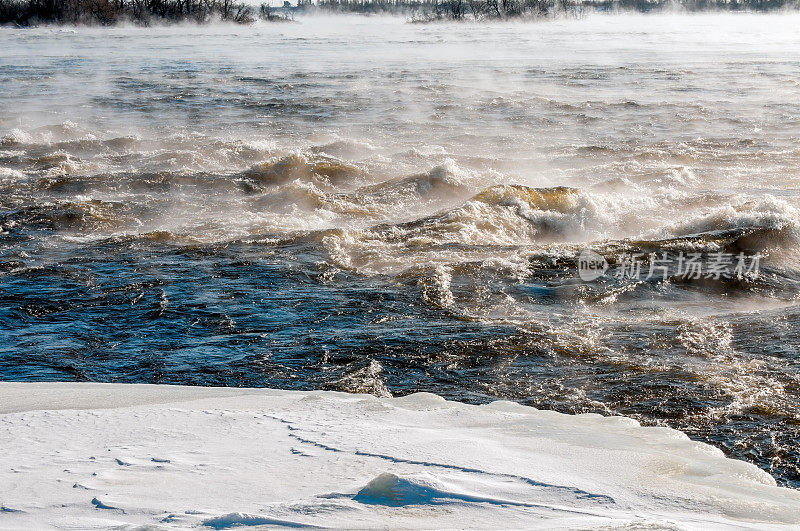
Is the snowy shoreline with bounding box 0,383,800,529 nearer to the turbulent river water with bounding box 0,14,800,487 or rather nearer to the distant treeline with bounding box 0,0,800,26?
the turbulent river water with bounding box 0,14,800,487

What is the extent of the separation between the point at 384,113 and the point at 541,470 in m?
14.7

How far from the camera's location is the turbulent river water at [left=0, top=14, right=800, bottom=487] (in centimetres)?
479

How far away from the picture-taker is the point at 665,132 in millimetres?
14438

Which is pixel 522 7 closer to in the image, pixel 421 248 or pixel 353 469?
pixel 421 248

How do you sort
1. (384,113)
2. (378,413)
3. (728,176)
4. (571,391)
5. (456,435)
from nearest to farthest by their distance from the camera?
(456,435), (378,413), (571,391), (728,176), (384,113)

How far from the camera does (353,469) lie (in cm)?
292

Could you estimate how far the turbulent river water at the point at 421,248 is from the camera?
4.79 meters

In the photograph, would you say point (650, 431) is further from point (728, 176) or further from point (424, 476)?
point (728, 176)

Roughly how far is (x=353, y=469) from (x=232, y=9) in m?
57.4

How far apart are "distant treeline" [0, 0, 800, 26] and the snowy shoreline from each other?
50.4 metres

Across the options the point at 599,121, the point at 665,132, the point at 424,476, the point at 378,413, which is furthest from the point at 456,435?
the point at 599,121

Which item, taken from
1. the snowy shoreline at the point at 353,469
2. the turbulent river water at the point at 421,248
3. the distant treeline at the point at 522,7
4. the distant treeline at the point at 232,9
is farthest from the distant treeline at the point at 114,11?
the snowy shoreline at the point at 353,469
